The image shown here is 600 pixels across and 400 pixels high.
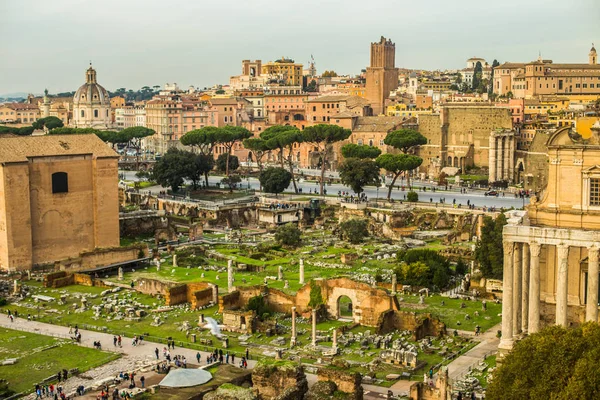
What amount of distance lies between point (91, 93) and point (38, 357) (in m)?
90.5

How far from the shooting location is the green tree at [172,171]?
74875 millimetres

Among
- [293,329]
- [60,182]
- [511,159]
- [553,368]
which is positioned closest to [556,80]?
[511,159]

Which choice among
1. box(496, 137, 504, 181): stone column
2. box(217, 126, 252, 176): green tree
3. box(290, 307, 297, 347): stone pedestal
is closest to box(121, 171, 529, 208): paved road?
box(217, 126, 252, 176): green tree

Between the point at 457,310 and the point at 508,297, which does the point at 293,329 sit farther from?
the point at 508,297

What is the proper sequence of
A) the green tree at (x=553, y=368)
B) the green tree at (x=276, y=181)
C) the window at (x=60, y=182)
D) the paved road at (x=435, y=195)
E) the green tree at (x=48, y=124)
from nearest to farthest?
the green tree at (x=553, y=368)
the window at (x=60, y=182)
the paved road at (x=435, y=195)
the green tree at (x=276, y=181)
the green tree at (x=48, y=124)

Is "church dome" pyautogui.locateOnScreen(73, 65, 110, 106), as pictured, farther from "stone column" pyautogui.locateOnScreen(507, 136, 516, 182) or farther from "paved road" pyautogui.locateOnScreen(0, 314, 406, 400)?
"paved road" pyautogui.locateOnScreen(0, 314, 406, 400)

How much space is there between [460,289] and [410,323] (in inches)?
319

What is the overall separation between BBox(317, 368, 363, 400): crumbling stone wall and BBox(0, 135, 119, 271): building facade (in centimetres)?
2774

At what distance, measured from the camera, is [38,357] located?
33.7 m

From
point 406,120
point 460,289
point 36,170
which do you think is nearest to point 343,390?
point 460,289

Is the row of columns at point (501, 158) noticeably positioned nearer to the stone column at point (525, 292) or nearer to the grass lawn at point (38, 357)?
the stone column at point (525, 292)

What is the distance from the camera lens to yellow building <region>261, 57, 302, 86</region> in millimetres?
151125

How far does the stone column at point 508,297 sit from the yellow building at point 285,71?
401 ft

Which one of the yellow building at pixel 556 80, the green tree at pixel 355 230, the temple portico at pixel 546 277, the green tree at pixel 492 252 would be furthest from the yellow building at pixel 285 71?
the temple portico at pixel 546 277
